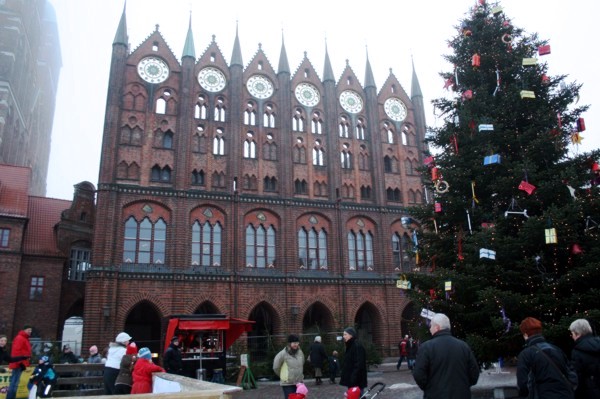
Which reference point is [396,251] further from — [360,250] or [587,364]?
[587,364]

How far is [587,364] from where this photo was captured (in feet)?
20.0

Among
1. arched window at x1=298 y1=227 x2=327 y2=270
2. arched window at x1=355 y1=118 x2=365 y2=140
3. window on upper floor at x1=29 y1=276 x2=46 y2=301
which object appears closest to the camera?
window on upper floor at x1=29 y1=276 x2=46 y2=301

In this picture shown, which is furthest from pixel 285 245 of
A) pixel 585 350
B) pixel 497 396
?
pixel 585 350

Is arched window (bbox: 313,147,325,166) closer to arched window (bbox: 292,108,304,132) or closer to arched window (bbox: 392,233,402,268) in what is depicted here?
arched window (bbox: 292,108,304,132)

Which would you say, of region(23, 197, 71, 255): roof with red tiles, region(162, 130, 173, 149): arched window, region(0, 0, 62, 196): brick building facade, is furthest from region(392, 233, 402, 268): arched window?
region(0, 0, 62, 196): brick building facade

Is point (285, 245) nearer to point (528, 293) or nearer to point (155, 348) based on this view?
point (155, 348)

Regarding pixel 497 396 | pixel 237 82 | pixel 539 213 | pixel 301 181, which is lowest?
pixel 497 396

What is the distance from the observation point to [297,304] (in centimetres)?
2900

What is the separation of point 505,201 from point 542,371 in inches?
308

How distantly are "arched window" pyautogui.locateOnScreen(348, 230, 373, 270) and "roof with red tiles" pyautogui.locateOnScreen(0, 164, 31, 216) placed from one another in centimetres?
1991

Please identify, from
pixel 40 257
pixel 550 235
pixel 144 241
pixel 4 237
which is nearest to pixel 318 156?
pixel 144 241

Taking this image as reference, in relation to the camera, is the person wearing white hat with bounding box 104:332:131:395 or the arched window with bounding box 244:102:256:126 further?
the arched window with bounding box 244:102:256:126

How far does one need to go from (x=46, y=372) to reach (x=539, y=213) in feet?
39.1

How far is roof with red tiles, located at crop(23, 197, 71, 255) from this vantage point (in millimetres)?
30391
